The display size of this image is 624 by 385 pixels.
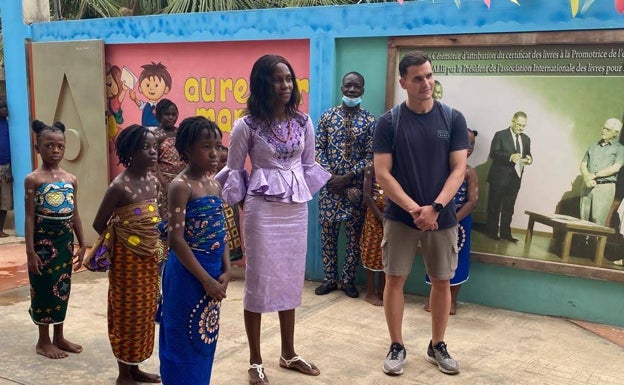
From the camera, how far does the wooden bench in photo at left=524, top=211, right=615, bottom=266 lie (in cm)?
455

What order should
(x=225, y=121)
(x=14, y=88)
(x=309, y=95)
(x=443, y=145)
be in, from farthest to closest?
(x=14, y=88) < (x=225, y=121) < (x=309, y=95) < (x=443, y=145)

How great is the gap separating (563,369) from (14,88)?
659cm

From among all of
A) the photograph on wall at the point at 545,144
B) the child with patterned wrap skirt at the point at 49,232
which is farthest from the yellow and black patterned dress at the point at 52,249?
the photograph on wall at the point at 545,144

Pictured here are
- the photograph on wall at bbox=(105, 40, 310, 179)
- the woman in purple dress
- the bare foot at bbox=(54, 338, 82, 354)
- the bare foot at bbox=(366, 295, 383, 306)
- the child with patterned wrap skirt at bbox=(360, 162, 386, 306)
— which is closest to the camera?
the woman in purple dress

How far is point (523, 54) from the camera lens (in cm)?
470

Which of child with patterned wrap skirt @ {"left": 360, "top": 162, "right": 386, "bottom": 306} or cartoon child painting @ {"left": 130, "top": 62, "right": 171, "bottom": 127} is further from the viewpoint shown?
cartoon child painting @ {"left": 130, "top": 62, "right": 171, "bottom": 127}

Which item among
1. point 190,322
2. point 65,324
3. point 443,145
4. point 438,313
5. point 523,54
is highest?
point 523,54

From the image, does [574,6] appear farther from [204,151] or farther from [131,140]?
[131,140]

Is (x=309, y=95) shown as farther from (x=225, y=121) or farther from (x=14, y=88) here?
(x=14, y=88)

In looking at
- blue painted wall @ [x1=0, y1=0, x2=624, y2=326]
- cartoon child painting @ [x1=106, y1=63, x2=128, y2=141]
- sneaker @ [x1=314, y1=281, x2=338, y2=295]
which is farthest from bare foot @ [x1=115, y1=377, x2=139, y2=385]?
cartoon child painting @ [x1=106, y1=63, x2=128, y2=141]

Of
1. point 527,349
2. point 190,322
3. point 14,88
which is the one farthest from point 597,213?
point 14,88

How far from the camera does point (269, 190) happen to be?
3.44 m

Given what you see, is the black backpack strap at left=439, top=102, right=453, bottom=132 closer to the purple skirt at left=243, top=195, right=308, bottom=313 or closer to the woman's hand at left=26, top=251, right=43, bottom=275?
the purple skirt at left=243, top=195, right=308, bottom=313

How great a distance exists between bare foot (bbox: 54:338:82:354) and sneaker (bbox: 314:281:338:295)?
202cm
